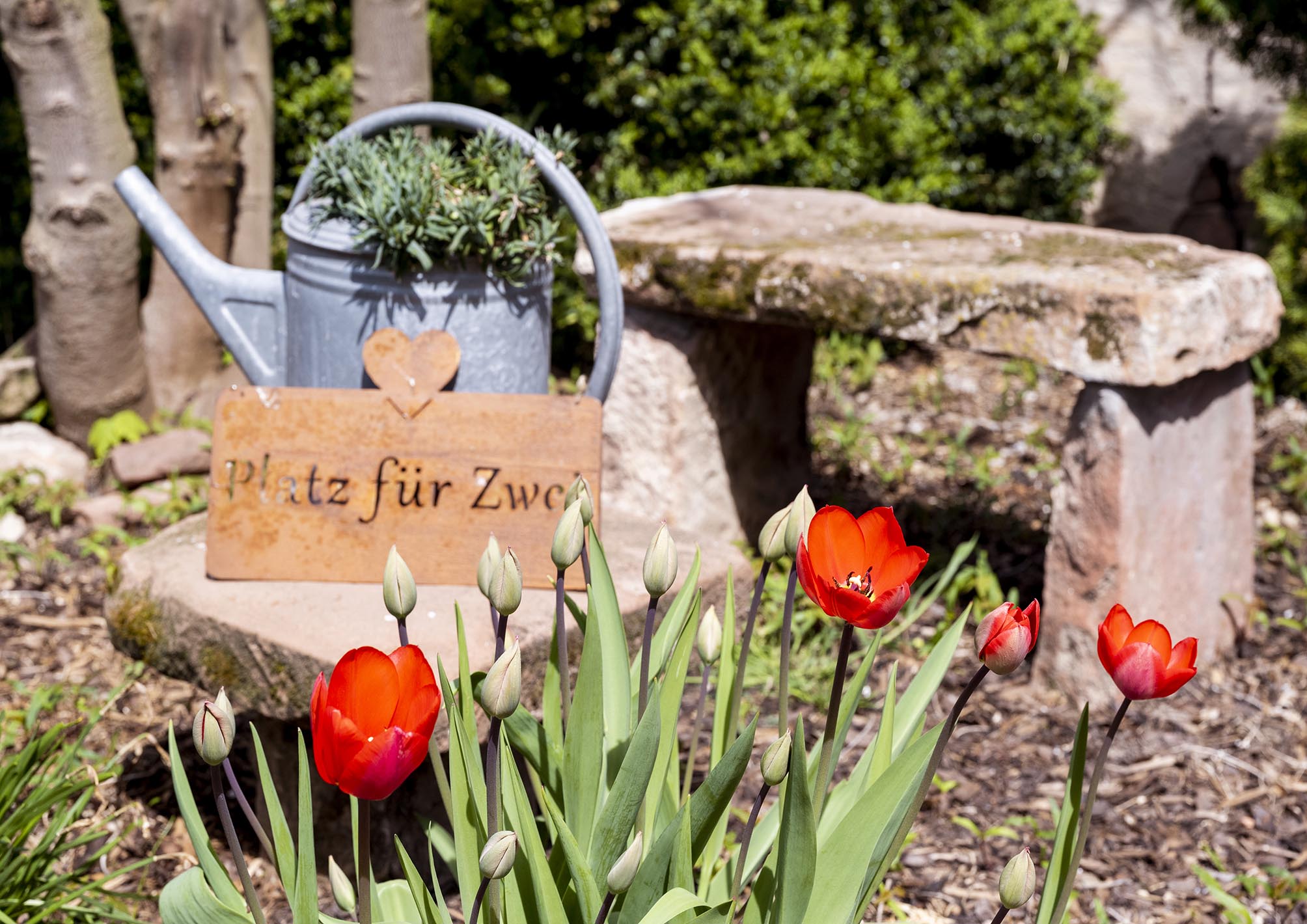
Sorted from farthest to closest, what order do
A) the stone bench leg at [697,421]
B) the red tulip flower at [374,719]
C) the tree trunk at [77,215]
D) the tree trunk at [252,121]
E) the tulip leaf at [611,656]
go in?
the tree trunk at [252,121] → the tree trunk at [77,215] → the stone bench leg at [697,421] → the tulip leaf at [611,656] → the red tulip flower at [374,719]

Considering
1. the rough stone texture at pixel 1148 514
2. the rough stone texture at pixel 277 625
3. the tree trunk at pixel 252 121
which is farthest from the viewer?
the tree trunk at pixel 252 121

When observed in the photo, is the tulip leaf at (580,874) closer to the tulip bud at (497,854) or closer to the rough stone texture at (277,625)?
the tulip bud at (497,854)

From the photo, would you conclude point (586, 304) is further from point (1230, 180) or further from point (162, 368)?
point (1230, 180)

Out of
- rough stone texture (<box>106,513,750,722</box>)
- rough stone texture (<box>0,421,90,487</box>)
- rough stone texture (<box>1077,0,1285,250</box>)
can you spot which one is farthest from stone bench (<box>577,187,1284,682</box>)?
rough stone texture (<box>1077,0,1285,250</box>)

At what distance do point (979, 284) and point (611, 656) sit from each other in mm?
1431

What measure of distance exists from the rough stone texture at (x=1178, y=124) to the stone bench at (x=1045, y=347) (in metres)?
2.26

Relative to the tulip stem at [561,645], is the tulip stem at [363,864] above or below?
below

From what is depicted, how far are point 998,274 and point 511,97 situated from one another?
263 cm

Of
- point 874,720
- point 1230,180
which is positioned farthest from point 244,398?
point 1230,180

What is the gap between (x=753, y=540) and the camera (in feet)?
10.9


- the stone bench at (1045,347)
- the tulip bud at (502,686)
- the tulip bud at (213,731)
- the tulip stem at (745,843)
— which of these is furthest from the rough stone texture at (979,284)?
the tulip bud at (213,731)

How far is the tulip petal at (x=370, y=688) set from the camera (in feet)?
3.18

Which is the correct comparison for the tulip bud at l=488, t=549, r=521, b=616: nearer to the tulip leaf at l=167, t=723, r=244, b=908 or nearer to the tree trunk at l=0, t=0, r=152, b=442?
the tulip leaf at l=167, t=723, r=244, b=908

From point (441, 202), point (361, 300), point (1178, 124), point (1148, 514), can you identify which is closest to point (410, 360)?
point (361, 300)
